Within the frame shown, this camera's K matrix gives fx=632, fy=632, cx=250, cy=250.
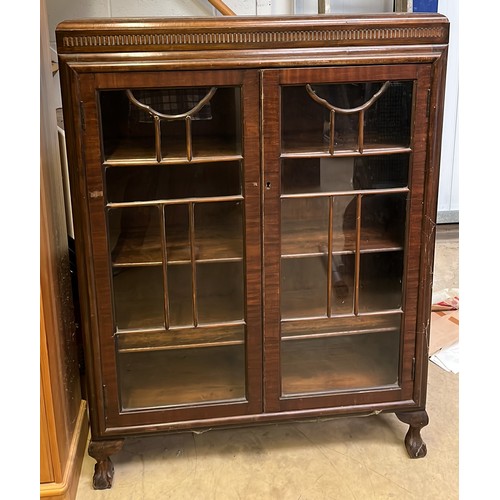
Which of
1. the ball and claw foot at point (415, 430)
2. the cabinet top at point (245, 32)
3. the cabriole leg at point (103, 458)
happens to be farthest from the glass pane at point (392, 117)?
the cabriole leg at point (103, 458)

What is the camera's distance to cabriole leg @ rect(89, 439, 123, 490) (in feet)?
5.18

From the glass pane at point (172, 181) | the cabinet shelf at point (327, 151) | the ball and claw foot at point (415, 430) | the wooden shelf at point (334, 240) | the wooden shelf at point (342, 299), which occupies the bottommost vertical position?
the ball and claw foot at point (415, 430)

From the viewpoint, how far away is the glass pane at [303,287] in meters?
1.58

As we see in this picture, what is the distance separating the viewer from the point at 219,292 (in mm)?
1568

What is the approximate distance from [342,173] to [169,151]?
0.41 meters

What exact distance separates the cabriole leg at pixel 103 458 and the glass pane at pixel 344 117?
2.78ft

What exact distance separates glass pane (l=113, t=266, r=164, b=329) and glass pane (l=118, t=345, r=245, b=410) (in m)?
0.09

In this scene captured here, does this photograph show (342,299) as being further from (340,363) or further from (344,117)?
(344,117)

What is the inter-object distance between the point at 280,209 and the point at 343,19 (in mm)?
439

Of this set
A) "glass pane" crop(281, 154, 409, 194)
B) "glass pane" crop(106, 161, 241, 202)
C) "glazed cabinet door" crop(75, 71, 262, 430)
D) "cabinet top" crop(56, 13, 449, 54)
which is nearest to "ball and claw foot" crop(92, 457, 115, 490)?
"glazed cabinet door" crop(75, 71, 262, 430)

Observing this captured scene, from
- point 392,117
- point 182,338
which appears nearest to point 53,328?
point 182,338

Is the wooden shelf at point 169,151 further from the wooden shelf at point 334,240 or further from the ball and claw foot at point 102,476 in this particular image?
the ball and claw foot at point 102,476

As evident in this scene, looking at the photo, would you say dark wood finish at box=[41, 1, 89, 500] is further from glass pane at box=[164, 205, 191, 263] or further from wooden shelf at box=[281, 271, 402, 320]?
wooden shelf at box=[281, 271, 402, 320]

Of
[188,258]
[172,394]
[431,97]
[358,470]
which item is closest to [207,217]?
[188,258]
